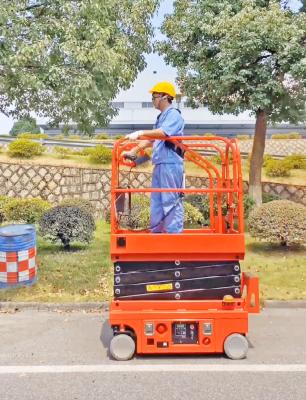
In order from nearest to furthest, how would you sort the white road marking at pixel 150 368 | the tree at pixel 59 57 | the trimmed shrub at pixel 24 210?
the white road marking at pixel 150 368 → the tree at pixel 59 57 → the trimmed shrub at pixel 24 210

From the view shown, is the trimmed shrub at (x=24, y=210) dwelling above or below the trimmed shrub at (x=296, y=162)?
below

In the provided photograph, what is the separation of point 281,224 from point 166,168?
4.81 m

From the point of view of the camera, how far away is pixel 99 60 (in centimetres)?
776

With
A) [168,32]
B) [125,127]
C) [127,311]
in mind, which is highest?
[125,127]

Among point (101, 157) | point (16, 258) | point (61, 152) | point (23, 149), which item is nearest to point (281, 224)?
point (16, 258)

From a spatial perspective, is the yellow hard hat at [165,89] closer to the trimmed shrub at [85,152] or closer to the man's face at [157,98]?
the man's face at [157,98]

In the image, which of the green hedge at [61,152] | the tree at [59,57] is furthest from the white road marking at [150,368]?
the green hedge at [61,152]

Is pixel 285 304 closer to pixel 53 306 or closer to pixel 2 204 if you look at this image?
pixel 53 306

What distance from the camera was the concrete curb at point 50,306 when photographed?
610 centimetres

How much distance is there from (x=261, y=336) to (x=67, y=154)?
526 inches

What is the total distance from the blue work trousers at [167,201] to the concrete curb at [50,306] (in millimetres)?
1876

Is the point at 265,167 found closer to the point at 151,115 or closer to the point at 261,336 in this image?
the point at 261,336

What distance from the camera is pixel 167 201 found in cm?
462

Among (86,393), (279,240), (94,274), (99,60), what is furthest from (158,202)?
(279,240)
